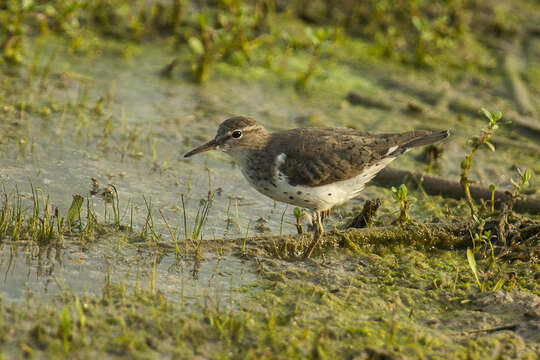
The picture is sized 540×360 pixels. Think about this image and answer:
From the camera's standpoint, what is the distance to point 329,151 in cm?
638

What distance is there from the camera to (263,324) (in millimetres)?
4938

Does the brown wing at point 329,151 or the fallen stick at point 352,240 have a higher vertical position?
the brown wing at point 329,151

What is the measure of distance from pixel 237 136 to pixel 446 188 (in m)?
2.52

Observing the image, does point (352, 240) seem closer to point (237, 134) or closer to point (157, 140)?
point (237, 134)

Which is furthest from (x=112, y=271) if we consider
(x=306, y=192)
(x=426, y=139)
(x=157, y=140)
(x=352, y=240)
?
(x=426, y=139)

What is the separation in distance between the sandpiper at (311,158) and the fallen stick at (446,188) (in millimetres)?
993

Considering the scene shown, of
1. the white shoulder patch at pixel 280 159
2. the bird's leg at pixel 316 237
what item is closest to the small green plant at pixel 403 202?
the bird's leg at pixel 316 237

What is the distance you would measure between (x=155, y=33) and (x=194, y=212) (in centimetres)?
551

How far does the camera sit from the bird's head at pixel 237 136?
6.66 metres

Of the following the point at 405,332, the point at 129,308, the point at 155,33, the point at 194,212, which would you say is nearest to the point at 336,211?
the point at 194,212

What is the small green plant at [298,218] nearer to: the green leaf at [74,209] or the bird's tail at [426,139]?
the bird's tail at [426,139]

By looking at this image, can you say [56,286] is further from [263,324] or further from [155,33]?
[155,33]

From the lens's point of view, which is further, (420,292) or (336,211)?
(336,211)

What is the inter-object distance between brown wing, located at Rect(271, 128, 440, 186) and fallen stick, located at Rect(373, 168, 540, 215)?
3.66 feet
